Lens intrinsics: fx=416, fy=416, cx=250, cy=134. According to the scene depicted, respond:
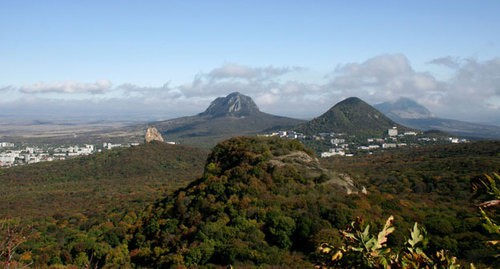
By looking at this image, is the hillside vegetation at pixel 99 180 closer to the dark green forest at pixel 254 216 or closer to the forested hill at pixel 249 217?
the dark green forest at pixel 254 216

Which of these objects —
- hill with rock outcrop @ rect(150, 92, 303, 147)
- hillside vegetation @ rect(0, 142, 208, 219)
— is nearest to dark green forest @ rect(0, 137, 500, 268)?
hillside vegetation @ rect(0, 142, 208, 219)

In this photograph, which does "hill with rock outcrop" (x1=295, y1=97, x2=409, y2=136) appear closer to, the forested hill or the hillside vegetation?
the hillside vegetation

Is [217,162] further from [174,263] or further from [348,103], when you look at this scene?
[348,103]

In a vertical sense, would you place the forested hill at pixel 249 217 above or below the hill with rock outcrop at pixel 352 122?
below

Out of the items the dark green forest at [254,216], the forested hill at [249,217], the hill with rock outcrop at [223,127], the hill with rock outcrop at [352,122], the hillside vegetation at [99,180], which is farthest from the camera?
the hill with rock outcrop at [223,127]

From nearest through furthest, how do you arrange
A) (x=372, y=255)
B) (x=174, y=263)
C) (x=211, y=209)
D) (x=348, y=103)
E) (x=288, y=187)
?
(x=372, y=255) → (x=174, y=263) → (x=211, y=209) → (x=288, y=187) → (x=348, y=103)

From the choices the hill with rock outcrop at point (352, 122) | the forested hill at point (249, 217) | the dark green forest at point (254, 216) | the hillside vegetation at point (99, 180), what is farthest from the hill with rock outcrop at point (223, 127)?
the forested hill at point (249, 217)

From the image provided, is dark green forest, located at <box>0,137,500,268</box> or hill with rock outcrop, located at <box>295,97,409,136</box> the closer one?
dark green forest, located at <box>0,137,500,268</box>

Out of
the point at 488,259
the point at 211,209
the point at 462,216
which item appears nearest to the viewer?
the point at 488,259

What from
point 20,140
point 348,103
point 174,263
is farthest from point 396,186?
point 20,140
